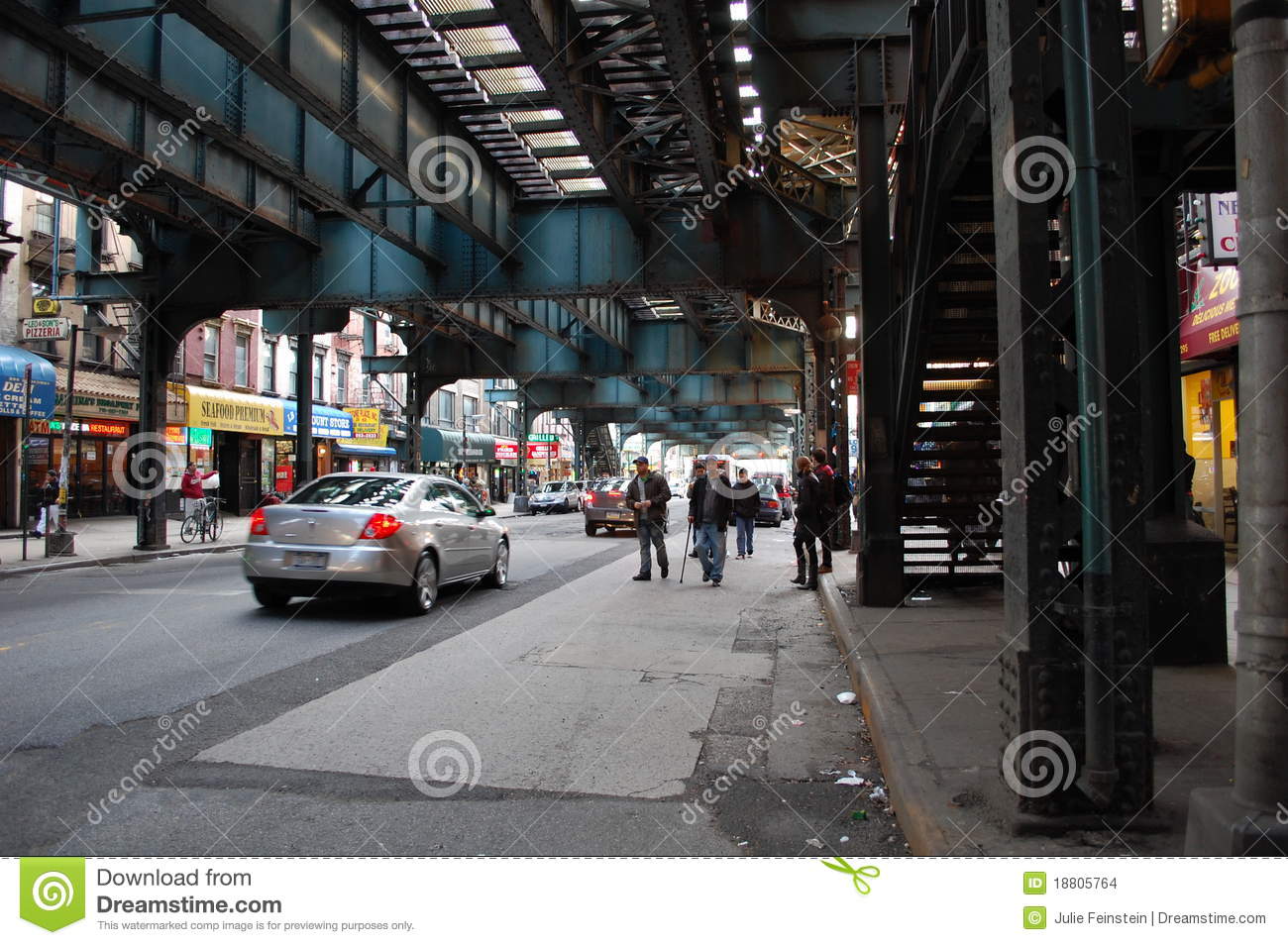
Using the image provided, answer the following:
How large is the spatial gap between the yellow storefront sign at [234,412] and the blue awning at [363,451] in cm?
388

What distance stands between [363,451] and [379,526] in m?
30.5

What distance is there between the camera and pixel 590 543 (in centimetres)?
2131

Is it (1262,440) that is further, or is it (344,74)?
(344,74)

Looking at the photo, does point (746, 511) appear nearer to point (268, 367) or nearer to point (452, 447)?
point (268, 367)

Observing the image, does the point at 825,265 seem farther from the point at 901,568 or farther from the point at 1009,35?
the point at 1009,35

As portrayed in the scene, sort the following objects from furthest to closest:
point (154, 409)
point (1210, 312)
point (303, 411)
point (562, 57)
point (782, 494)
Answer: point (782, 494), point (303, 411), point (154, 409), point (1210, 312), point (562, 57)

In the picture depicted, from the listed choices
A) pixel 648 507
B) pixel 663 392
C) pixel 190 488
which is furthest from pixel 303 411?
pixel 663 392

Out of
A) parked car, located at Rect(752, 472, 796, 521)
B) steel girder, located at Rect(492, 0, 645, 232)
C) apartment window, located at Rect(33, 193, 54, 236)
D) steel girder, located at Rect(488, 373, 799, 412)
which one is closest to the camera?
steel girder, located at Rect(492, 0, 645, 232)

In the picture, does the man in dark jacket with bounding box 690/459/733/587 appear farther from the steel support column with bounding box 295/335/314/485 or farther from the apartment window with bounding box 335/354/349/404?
the apartment window with bounding box 335/354/349/404

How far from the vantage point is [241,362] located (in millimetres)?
31703

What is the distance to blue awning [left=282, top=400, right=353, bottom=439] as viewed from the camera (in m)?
31.9

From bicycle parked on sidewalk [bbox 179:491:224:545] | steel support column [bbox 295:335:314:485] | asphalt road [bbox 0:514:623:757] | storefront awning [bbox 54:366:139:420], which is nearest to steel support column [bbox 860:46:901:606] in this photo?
asphalt road [bbox 0:514:623:757]

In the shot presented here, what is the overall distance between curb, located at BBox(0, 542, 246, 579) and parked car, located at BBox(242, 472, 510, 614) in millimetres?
3549

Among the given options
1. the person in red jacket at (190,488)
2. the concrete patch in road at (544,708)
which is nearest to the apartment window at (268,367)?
the person in red jacket at (190,488)
